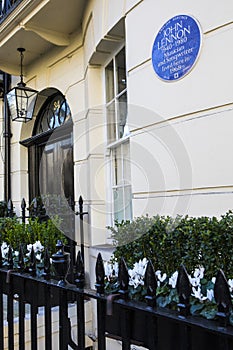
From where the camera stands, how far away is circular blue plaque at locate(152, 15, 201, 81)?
2.62m

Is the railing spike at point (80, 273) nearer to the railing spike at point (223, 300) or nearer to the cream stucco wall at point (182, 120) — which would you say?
the railing spike at point (223, 300)

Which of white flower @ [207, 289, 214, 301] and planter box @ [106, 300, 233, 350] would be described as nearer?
planter box @ [106, 300, 233, 350]

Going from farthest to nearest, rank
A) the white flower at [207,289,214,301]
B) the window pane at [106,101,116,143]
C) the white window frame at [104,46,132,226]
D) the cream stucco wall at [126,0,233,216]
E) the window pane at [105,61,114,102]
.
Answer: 1. the window pane at [105,61,114,102]
2. the window pane at [106,101,116,143]
3. the white window frame at [104,46,132,226]
4. the cream stucco wall at [126,0,233,216]
5. the white flower at [207,289,214,301]

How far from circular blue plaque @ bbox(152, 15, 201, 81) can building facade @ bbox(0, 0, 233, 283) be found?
10 millimetres

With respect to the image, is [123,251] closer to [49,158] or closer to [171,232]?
[171,232]

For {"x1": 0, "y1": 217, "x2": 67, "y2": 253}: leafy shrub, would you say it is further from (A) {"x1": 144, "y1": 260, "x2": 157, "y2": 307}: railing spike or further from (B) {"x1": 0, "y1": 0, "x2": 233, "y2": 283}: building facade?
(A) {"x1": 144, "y1": 260, "x2": 157, "y2": 307}: railing spike

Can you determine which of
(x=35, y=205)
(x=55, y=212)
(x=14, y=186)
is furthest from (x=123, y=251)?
(x=14, y=186)

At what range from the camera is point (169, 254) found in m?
1.91

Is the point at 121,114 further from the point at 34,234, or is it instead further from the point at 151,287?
the point at 151,287

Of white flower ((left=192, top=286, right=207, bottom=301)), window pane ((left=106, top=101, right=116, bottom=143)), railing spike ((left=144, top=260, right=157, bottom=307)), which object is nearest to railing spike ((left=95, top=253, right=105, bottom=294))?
railing spike ((left=144, top=260, right=157, bottom=307))

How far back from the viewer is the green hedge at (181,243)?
170 centimetres

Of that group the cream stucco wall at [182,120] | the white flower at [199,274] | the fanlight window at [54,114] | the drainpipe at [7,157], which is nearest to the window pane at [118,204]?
the cream stucco wall at [182,120]

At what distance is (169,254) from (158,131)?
124cm

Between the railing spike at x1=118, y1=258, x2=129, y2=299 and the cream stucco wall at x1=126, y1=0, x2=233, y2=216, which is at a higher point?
the cream stucco wall at x1=126, y1=0, x2=233, y2=216
